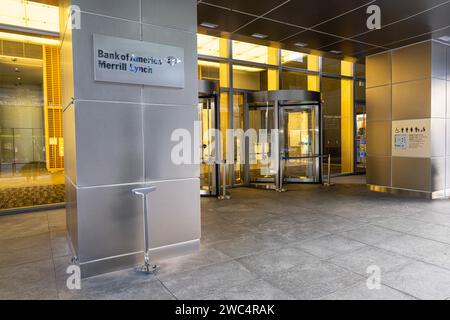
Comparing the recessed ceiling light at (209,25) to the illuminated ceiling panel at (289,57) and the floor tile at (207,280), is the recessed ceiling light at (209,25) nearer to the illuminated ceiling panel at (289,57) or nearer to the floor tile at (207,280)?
the floor tile at (207,280)

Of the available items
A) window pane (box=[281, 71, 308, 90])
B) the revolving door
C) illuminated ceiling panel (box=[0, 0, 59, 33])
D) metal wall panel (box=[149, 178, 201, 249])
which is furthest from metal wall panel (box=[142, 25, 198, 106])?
window pane (box=[281, 71, 308, 90])

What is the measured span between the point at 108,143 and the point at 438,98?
728 centimetres

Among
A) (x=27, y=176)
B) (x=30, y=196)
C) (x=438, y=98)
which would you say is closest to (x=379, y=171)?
(x=438, y=98)

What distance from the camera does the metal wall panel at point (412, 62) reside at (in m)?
7.25

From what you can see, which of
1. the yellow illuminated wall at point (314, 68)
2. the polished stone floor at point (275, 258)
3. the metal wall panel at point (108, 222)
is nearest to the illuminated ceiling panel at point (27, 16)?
the polished stone floor at point (275, 258)

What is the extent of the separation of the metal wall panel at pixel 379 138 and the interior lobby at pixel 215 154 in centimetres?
6

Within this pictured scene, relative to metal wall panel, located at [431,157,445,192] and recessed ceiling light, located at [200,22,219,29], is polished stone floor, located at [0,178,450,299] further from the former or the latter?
recessed ceiling light, located at [200,22,219,29]

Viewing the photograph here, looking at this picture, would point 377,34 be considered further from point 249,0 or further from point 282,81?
point 282,81

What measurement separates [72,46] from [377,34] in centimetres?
602

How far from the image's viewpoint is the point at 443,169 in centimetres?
750

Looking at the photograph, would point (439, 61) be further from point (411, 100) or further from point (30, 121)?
point (30, 121)

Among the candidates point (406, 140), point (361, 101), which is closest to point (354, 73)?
point (361, 101)

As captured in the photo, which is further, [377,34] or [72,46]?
[377,34]

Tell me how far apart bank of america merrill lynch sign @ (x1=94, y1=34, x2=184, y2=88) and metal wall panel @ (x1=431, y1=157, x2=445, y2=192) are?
6319 millimetres
